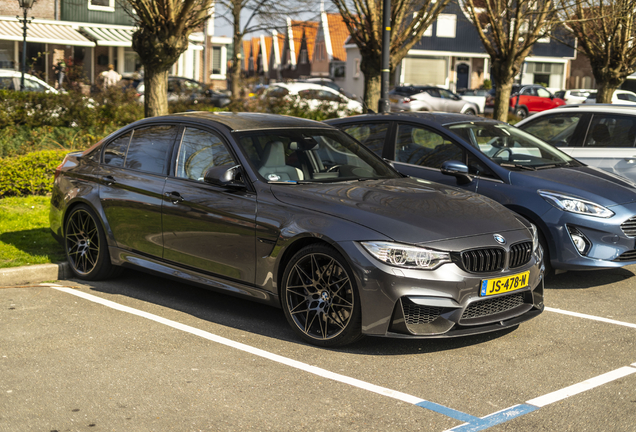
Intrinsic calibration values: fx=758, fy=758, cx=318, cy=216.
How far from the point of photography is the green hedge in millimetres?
10516

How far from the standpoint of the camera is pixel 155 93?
12609mm

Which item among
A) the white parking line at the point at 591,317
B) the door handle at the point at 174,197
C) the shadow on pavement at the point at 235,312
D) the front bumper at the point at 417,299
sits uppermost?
the door handle at the point at 174,197

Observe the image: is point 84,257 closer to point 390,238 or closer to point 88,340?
point 88,340

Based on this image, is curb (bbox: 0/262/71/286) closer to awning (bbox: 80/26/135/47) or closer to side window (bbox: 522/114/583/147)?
side window (bbox: 522/114/583/147)

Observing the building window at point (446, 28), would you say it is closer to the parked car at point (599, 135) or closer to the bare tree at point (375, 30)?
the bare tree at point (375, 30)

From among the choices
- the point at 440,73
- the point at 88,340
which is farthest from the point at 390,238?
the point at 440,73

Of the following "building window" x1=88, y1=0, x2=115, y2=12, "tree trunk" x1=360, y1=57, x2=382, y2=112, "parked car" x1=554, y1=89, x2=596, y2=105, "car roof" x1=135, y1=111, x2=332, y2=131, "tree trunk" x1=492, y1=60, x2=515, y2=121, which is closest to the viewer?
"car roof" x1=135, y1=111, x2=332, y2=131

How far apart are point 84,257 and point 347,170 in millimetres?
2705

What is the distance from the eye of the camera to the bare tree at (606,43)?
1716cm

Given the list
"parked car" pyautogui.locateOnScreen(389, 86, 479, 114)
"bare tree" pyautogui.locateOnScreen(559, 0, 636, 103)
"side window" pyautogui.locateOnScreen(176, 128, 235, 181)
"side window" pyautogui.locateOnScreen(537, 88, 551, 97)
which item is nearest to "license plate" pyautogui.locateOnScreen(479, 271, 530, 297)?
"side window" pyautogui.locateOnScreen(176, 128, 235, 181)

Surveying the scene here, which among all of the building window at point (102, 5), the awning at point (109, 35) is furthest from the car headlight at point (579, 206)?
the building window at point (102, 5)

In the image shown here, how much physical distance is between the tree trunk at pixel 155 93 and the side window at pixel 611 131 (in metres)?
6.74

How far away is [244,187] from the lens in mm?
5801

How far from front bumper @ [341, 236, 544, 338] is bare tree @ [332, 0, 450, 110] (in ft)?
35.6
